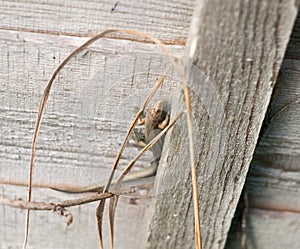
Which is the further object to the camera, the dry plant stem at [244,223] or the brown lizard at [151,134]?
the dry plant stem at [244,223]

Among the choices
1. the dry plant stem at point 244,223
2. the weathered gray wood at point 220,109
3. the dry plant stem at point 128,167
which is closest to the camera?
the weathered gray wood at point 220,109

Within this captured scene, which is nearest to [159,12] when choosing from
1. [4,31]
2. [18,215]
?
[4,31]

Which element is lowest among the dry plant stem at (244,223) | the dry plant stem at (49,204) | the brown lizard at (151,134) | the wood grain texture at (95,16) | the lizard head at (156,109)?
the dry plant stem at (244,223)

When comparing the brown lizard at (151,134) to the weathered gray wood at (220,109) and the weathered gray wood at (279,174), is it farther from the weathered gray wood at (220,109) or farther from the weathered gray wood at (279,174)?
the weathered gray wood at (279,174)

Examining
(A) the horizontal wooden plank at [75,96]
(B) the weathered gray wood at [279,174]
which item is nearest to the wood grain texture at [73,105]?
(A) the horizontal wooden plank at [75,96]

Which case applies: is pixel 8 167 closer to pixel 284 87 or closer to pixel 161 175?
pixel 161 175

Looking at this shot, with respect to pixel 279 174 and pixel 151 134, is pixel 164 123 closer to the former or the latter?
pixel 151 134

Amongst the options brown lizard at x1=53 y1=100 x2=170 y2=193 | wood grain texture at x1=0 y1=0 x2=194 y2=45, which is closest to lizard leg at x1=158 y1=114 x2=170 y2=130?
brown lizard at x1=53 y1=100 x2=170 y2=193
